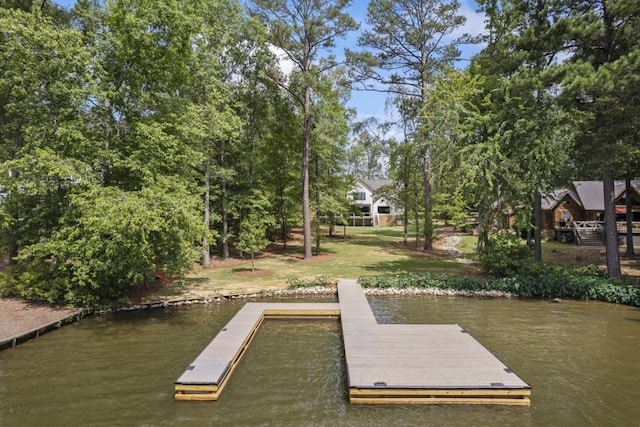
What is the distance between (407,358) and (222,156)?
16358 mm

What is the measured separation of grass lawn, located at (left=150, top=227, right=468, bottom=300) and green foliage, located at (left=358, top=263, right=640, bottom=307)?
218cm

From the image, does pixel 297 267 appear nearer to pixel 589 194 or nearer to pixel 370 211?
pixel 589 194

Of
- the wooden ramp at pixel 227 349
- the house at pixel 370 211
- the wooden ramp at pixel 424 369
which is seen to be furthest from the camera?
the house at pixel 370 211

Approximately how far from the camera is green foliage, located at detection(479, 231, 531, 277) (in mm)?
16812

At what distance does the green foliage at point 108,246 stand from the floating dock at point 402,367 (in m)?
3.31

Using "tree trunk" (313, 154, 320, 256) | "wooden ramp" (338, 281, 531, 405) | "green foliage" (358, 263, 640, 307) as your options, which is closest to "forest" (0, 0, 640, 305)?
"green foliage" (358, 263, 640, 307)

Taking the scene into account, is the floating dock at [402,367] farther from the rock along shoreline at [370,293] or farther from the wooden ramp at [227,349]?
the rock along shoreline at [370,293]

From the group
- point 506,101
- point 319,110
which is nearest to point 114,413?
point 506,101

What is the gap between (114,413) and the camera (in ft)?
22.3

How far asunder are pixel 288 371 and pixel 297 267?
12187mm

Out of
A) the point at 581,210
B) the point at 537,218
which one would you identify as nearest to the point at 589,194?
the point at 581,210

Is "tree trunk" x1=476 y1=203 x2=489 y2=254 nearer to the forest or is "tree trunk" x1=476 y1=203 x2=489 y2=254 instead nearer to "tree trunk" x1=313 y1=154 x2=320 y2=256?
the forest

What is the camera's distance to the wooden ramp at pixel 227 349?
7.19 m

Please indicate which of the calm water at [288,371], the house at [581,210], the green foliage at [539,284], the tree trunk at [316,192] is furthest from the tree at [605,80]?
the house at [581,210]
